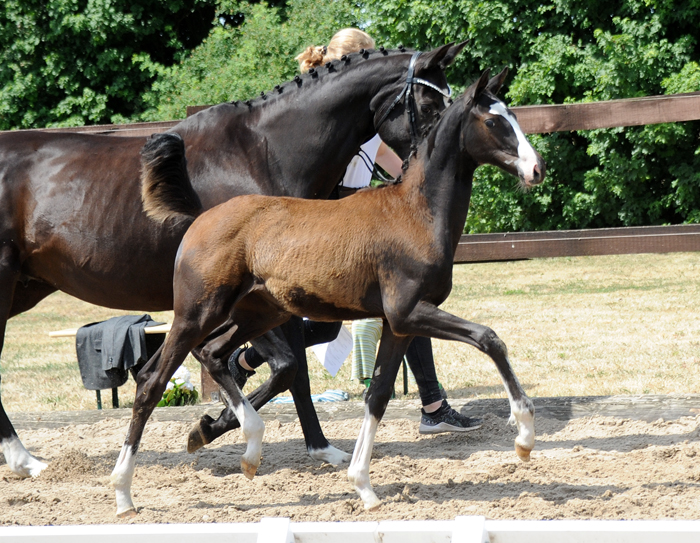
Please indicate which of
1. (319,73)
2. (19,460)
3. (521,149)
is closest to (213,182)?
(319,73)

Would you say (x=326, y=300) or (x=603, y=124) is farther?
(x=603, y=124)

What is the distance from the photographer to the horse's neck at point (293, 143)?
429 cm

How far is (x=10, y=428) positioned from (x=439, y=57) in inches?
125

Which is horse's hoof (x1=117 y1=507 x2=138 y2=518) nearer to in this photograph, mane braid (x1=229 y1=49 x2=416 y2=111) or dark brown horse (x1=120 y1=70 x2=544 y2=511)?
dark brown horse (x1=120 y1=70 x2=544 y2=511)

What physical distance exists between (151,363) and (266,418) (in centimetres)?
157

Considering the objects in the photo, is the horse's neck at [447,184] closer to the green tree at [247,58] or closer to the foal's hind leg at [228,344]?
the foal's hind leg at [228,344]

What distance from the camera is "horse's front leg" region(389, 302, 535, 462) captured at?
3318 millimetres

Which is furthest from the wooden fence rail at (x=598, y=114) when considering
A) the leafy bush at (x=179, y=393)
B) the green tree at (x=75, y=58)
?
the green tree at (x=75, y=58)

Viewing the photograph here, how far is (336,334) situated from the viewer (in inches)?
207

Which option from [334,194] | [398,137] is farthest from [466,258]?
[398,137]

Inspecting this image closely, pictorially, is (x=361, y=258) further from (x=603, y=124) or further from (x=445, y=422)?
(x=603, y=124)

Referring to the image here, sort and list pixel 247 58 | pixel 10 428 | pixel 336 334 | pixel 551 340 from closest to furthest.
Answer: pixel 10 428, pixel 336 334, pixel 551 340, pixel 247 58

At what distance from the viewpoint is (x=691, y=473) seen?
3838mm

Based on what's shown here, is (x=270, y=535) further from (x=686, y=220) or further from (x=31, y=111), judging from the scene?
(x=31, y=111)
